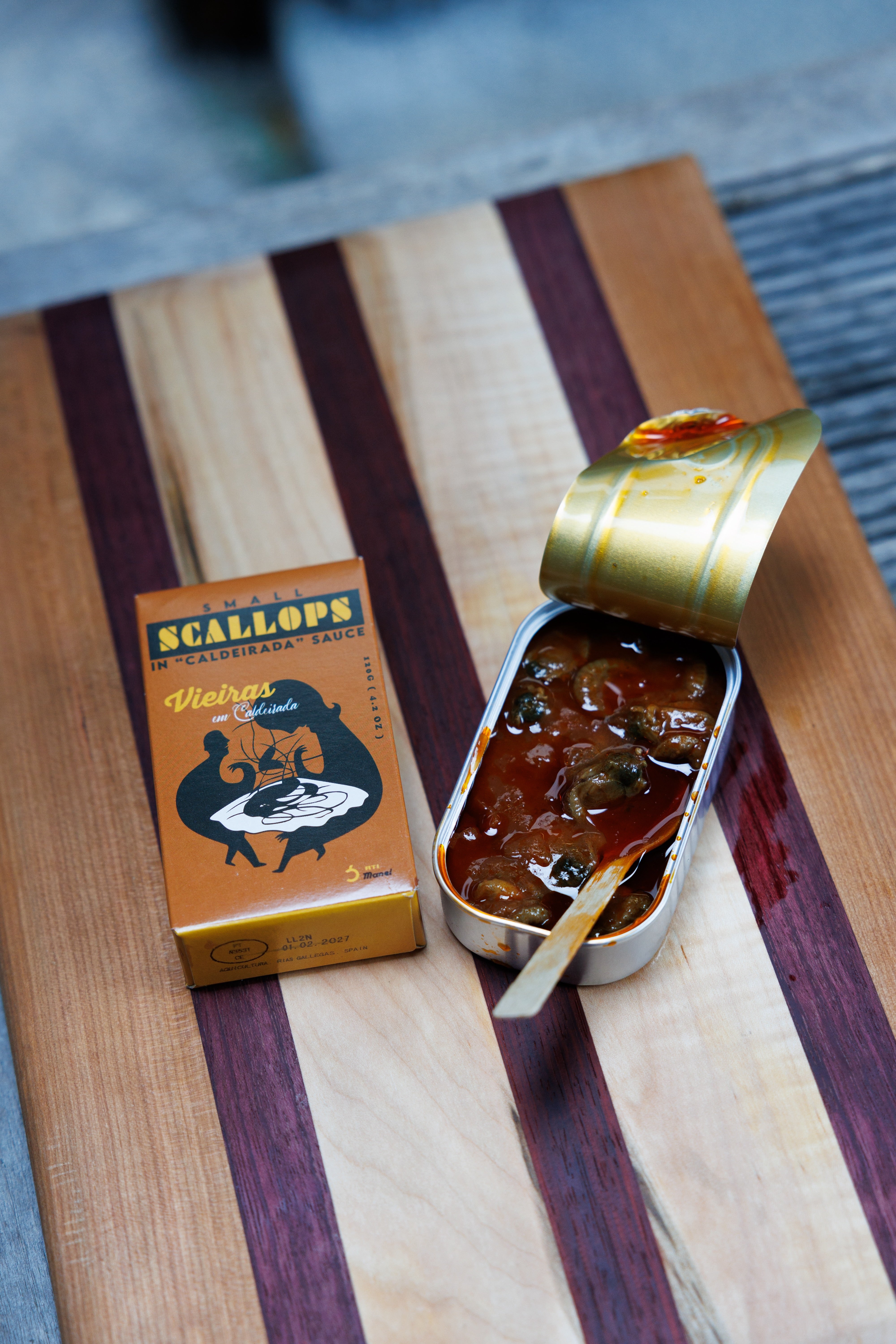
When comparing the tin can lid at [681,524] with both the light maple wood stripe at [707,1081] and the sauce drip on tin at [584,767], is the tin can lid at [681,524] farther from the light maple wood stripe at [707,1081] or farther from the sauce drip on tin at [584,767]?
the light maple wood stripe at [707,1081]

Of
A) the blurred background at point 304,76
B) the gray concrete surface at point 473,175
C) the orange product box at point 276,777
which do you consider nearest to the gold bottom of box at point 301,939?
the orange product box at point 276,777

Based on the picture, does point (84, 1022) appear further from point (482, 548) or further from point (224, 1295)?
point (482, 548)

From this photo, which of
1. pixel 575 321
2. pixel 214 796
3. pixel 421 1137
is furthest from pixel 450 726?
pixel 575 321

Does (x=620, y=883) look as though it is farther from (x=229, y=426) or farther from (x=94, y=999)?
(x=229, y=426)

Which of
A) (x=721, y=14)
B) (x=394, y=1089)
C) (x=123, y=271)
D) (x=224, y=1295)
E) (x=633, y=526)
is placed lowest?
(x=224, y=1295)

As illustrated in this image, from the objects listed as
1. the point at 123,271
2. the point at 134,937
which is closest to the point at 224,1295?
the point at 134,937
